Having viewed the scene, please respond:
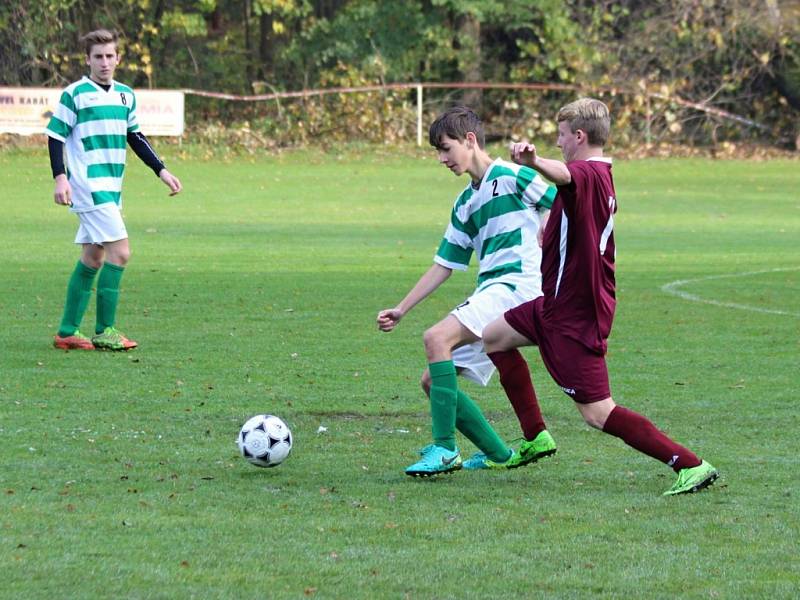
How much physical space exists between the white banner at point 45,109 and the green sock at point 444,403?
2396 centimetres

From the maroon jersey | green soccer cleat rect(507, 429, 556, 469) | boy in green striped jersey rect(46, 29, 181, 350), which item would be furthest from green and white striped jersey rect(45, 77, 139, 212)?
the maroon jersey

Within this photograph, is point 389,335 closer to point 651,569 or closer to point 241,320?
point 241,320

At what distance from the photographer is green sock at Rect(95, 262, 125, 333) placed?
30.0 feet

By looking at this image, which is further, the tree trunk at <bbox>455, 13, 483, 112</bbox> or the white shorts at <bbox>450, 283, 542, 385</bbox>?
the tree trunk at <bbox>455, 13, 483, 112</bbox>

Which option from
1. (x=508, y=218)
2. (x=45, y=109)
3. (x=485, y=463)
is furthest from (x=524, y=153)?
(x=45, y=109)

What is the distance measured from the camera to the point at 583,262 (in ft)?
17.5

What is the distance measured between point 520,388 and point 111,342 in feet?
12.9

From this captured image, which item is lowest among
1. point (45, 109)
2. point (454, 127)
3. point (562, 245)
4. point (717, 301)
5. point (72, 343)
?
point (45, 109)

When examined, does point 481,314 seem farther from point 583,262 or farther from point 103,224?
point 103,224

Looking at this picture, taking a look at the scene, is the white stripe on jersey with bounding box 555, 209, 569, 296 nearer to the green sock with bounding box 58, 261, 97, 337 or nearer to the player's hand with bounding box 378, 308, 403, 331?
the player's hand with bounding box 378, 308, 403, 331

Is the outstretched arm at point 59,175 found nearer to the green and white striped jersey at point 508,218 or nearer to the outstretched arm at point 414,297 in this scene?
the outstretched arm at point 414,297

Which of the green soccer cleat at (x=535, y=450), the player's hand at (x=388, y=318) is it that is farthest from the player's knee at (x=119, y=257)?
the green soccer cleat at (x=535, y=450)

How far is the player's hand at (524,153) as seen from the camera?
464 cm

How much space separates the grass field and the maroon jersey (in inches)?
25.7
